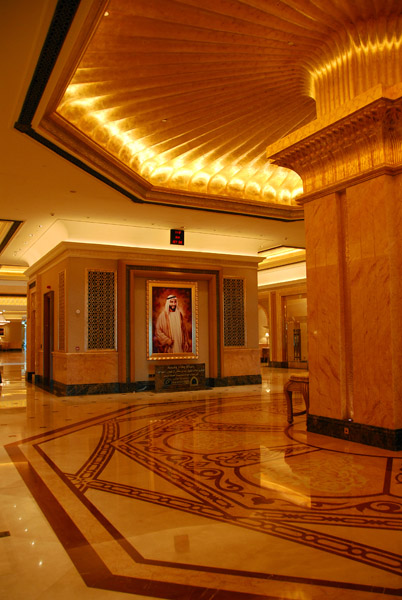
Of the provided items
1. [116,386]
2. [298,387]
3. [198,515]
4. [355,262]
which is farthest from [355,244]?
[116,386]

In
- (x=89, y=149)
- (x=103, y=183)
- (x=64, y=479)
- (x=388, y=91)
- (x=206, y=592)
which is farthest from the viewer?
(x=103, y=183)

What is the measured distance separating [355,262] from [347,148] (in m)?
1.24

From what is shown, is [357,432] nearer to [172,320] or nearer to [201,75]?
[201,75]

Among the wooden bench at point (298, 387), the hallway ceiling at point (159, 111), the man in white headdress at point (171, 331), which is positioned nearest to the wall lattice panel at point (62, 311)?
the hallway ceiling at point (159, 111)

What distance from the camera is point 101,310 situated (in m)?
10.7

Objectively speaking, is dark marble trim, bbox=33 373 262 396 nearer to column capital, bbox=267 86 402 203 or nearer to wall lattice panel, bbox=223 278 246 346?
wall lattice panel, bbox=223 278 246 346

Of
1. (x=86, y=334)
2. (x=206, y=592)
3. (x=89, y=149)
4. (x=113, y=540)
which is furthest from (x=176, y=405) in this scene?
(x=206, y=592)

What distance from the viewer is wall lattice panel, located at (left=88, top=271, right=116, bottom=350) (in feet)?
34.7

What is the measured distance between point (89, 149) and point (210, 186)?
3056 mm

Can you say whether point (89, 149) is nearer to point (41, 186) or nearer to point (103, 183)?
point (103, 183)

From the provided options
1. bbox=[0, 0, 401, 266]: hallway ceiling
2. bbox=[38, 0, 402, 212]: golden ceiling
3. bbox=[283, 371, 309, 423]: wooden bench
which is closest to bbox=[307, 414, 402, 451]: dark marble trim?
bbox=[283, 371, 309, 423]: wooden bench

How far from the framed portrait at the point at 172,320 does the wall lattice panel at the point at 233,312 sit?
0.83 meters

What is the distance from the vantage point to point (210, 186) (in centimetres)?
901

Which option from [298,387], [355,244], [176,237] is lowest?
[298,387]
